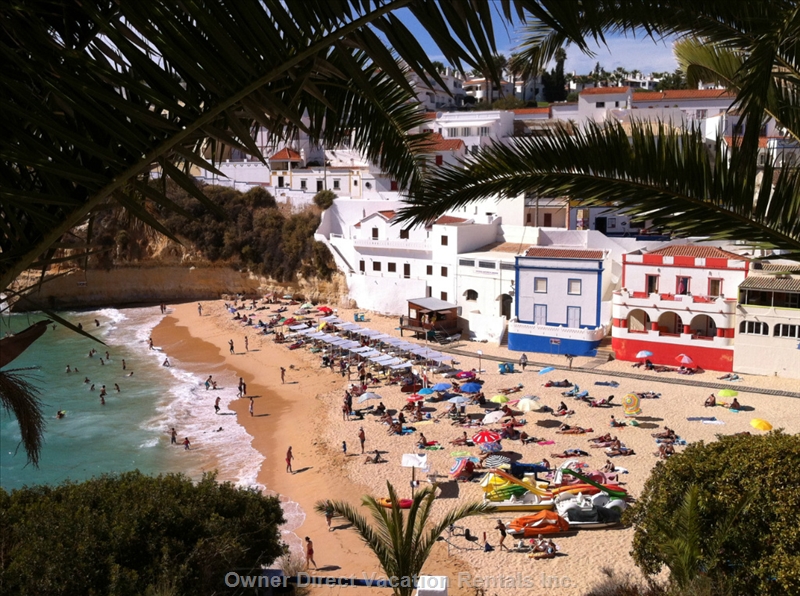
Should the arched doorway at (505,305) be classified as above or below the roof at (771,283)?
below

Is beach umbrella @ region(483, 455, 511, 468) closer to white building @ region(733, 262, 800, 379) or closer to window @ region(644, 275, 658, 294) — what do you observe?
white building @ region(733, 262, 800, 379)

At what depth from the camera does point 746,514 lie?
9.11 m

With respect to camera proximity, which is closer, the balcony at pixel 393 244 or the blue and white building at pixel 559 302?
the blue and white building at pixel 559 302

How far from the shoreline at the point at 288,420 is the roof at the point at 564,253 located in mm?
10511

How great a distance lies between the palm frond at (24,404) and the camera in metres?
3.47

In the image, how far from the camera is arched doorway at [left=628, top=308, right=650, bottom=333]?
29734 millimetres

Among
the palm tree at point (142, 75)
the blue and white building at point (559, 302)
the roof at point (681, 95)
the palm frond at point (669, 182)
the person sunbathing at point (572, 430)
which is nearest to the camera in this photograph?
the palm tree at point (142, 75)

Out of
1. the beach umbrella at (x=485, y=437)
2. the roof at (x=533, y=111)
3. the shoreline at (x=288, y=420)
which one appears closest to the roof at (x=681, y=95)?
the roof at (x=533, y=111)

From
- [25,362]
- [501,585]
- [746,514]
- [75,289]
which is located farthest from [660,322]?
[75,289]

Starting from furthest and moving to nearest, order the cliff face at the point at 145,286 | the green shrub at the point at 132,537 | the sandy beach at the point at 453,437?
the cliff face at the point at 145,286 → the sandy beach at the point at 453,437 → the green shrub at the point at 132,537

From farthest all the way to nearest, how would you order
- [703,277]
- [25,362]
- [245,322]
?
[245,322], [25,362], [703,277]

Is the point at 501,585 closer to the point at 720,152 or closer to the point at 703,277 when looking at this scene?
the point at 720,152

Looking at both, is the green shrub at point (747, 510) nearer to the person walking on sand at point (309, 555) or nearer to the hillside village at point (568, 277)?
the person walking on sand at point (309, 555)

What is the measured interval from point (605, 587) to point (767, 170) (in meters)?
10.1
